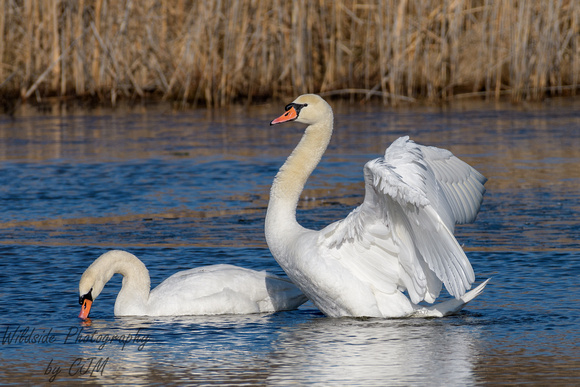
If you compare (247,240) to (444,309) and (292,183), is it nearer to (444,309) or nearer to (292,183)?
(292,183)

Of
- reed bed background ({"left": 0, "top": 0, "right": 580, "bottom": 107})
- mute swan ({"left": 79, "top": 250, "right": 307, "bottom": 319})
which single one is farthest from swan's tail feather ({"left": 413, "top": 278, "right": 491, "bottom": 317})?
reed bed background ({"left": 0, "top": 0, "right": 580, "bottom": 107})

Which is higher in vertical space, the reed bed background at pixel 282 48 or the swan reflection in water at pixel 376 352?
the reed bed background at pixel 282 48

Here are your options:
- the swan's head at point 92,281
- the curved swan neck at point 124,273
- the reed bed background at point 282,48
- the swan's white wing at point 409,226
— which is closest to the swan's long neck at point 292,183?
the swan's white wing at point 409,226

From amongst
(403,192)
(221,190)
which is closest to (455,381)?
(403,192)

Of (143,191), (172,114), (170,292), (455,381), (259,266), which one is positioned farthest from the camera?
(172,114)

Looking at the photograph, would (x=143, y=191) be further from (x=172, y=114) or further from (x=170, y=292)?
(x=172, y=114)

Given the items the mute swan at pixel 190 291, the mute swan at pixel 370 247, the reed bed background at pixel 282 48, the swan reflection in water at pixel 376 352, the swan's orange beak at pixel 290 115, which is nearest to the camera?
the swan reflection in water at pixel 376 352

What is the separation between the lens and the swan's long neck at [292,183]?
6.00 metres

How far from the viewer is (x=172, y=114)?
16438 millimetres

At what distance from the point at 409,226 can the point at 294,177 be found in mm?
824

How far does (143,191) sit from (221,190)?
2.68 feet

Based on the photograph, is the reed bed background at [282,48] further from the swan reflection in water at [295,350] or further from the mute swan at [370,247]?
the swan reflection in water at [295,350]

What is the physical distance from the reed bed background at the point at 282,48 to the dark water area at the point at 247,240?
70 cm

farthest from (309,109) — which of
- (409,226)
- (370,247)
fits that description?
(409,226)
